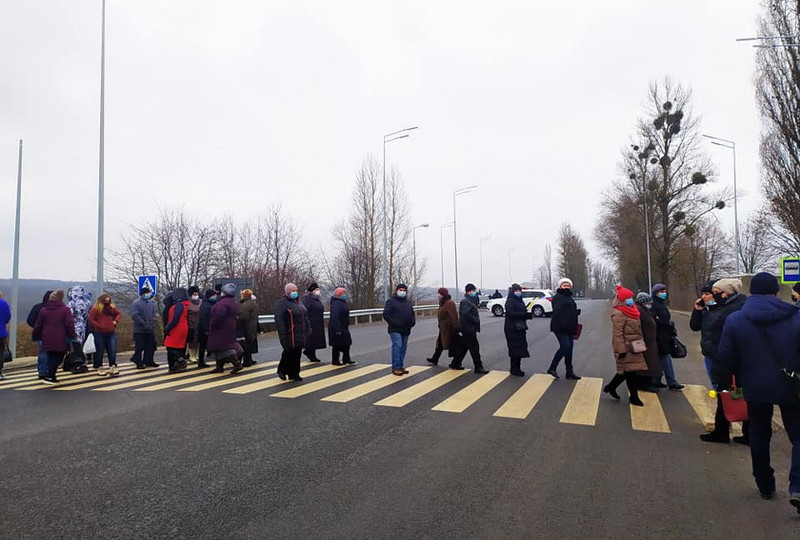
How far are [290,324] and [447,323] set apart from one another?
3519 mm

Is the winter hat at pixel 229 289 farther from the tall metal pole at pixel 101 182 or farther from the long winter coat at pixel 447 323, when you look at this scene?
the tall metal pole at pixel 101 182

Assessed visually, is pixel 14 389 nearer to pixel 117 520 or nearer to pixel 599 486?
pixel 117 520

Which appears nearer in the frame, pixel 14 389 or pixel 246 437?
pixel 246 437

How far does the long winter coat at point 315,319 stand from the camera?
11969mm

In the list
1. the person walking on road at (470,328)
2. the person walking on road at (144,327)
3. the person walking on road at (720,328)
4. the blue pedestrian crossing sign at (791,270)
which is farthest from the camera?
the blue pedestrian crossing sign at (791,270)

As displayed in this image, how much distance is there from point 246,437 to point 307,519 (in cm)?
235

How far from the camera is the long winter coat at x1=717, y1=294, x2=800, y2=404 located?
13.1 ft

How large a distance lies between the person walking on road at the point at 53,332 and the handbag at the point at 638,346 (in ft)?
33.1

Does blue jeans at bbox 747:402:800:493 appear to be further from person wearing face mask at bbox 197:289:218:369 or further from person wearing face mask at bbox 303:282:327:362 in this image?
person wearing face mask at bbox 197:289:218:369

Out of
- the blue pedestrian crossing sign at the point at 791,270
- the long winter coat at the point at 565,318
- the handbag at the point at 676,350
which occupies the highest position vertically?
the blue pedestrian crossing sign at the point at 791,270

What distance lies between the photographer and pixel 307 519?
3.67 m

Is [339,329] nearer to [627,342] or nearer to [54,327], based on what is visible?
[54,327]

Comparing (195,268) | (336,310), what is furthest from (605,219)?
(336,310)

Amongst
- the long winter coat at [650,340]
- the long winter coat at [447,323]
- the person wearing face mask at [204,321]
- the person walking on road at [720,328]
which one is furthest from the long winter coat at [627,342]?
the person wearing face mask at [204,321]
